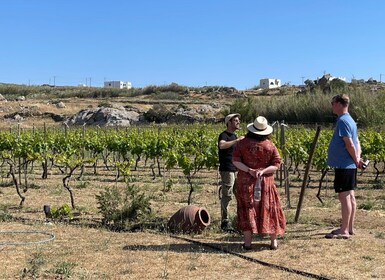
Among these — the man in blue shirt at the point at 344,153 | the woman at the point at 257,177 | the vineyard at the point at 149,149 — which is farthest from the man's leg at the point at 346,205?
the vineyard at the point at 149,149

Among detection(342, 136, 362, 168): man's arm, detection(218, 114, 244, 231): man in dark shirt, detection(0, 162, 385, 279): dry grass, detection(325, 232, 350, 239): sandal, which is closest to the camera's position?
detection(0, 162, 385, 279): dry grass

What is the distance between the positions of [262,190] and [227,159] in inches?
50.5

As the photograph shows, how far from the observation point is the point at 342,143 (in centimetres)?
679

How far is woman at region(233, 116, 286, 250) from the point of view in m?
6.41

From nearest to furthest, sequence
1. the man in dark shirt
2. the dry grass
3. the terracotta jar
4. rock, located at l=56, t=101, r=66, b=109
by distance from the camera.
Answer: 1. the dry grass
2. the man in dark shirt
3. the terracotta jar
4. rock, located at l=56, t=101, r=66, b=109

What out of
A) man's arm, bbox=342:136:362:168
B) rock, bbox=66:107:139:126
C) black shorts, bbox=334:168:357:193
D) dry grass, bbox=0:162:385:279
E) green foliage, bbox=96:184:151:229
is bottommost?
dry grass, bbox=0:162:385:279

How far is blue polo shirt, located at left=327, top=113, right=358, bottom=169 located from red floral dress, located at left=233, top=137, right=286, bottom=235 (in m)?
0.80

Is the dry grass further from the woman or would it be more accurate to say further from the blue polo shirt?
the blue polo shirt

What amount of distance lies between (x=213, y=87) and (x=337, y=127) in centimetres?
5974

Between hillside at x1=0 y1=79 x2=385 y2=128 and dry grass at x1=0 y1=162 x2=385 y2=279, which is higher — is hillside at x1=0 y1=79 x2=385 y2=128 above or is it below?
above

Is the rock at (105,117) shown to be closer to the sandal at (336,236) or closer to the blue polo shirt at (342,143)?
the sandal at (336,236)

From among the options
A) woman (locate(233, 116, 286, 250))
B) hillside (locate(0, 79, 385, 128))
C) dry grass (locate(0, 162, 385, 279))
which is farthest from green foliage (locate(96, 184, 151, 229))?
hillside (locate(0, 79, 385, 128))

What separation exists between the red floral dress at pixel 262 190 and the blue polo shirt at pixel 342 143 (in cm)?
80

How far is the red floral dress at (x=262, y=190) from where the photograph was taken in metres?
6.42
